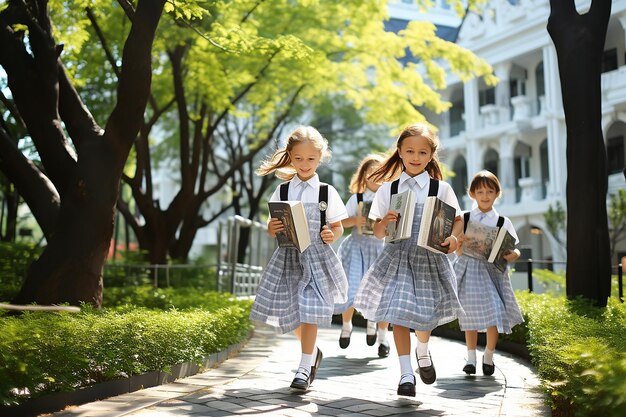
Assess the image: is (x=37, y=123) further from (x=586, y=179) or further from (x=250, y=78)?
(x=250, y=78)

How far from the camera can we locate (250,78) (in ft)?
57.9

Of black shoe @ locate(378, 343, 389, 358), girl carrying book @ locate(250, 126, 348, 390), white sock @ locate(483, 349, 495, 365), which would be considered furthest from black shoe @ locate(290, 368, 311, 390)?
black shoe @ locate(378, 343, 389, 358)

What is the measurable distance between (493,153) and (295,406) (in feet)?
101

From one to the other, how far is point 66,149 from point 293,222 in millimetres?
3704

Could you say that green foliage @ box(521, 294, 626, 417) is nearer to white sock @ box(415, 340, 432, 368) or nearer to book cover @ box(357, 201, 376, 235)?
white sock @ box(415, 340, 432, 368)

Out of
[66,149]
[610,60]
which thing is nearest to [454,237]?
[66,149]

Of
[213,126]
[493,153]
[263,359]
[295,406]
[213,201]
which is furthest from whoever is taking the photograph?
[213,201]

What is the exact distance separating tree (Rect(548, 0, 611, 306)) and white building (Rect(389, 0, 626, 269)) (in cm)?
1913

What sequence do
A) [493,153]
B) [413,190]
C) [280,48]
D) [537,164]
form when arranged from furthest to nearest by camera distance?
[493,153] → [537,164] → [280,48] → [413,190]

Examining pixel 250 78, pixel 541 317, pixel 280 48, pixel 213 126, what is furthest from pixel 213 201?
pixel 541 317

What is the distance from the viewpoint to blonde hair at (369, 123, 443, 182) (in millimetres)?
6539

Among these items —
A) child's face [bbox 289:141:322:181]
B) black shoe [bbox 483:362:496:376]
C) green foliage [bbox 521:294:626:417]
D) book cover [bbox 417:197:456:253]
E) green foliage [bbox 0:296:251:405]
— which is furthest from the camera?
black shoe [bbox 483:362:496:376]

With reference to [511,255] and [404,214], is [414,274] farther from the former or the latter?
[511,255]

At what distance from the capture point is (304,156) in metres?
6.75
